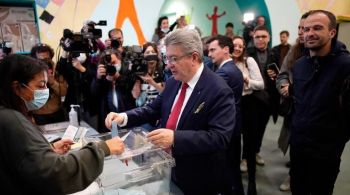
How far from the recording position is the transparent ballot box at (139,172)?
1182 millimetres

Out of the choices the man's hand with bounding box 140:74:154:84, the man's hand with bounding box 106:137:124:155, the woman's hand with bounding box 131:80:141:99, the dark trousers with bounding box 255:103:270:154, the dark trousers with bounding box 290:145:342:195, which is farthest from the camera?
the dark trousers with bounding box 255:103:270:154

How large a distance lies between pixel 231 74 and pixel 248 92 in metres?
0.60

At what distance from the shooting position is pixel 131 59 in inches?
89.4

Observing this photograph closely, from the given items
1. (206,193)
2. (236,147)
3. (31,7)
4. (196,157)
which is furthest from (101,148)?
(31,7)

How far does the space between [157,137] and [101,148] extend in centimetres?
Result: 24

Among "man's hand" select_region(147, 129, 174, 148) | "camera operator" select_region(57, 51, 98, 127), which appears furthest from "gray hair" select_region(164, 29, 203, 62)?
"camera operator" select_region(57, 51, 98, 127)

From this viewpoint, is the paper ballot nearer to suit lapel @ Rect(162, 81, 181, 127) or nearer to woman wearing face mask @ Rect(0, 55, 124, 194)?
suit lapel @ Rect(162, 81, 181, 127)

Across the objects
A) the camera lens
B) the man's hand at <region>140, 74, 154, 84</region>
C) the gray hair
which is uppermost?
the gray hair

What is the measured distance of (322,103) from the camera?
5.21 feet

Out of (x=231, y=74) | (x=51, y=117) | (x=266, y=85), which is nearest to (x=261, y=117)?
(x=266, y=85)

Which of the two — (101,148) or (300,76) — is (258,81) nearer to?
(300,76)

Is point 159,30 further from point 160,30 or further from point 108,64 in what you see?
point 108,64

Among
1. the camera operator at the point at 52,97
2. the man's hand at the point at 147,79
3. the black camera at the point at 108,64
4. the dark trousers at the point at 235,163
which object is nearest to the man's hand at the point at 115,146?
the man's hand at the point at 147,79

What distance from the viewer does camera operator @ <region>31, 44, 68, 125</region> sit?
2.33m
